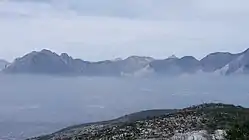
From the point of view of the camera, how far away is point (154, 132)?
45.8 m

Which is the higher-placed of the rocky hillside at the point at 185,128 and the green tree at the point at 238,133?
the rocky hillside at the point at 185,128

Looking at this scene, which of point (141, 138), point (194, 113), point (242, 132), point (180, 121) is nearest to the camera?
point (242, 132)

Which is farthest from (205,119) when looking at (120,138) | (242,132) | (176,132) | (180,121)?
(242,132)

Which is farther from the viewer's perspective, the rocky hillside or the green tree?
the rocky hillside

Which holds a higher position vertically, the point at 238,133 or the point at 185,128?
the point at 185,128

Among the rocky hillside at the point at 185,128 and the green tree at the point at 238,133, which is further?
the rocky hillside at the point at 185,128

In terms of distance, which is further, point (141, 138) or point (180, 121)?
point (180, 121)

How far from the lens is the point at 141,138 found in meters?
44.1

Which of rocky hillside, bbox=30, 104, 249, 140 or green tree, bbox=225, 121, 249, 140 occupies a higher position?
rocky hillside, bbox=30, 104, 249, 140

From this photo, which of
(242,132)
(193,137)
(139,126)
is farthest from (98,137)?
(242,132)

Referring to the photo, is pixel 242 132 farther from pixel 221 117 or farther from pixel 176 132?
pixel 221 117

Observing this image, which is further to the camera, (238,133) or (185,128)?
(185,128)

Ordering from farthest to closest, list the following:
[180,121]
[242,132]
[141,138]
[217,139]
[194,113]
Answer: [194,113], [180,121], [141,138], [217,139], [242,132]

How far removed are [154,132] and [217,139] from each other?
22.5 ft
